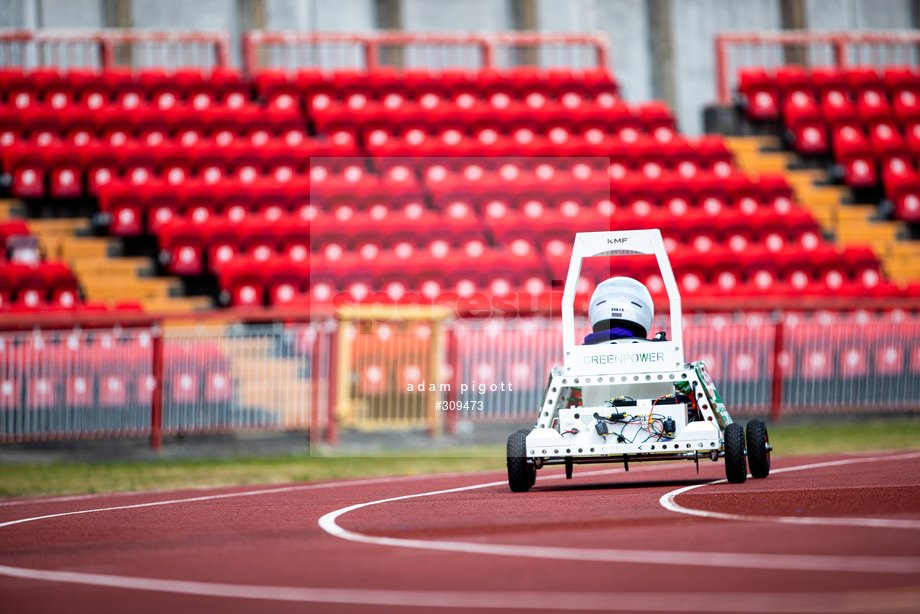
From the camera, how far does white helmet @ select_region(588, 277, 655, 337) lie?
9.23 m

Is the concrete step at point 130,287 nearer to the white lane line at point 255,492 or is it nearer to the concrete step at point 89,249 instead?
the concrete step at point 89,249

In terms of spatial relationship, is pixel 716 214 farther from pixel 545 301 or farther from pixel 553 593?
pixel 553 593

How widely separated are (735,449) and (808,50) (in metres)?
21.6

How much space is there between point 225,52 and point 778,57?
12.1 meters

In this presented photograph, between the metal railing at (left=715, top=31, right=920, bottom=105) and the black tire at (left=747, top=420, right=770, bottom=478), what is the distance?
56.8 ft

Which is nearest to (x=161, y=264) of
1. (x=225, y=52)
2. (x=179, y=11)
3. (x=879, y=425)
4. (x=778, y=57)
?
(x=225, y=52)

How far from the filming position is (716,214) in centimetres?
2123

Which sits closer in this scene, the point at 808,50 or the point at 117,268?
the point at 117,268

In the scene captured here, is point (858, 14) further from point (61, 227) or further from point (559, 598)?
point (559, 598)

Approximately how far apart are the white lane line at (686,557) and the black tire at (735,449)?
285cm

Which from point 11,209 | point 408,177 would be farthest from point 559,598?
point 11,209

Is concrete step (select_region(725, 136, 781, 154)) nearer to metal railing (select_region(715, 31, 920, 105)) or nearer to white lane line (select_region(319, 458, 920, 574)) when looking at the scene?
metal railing (select_region(715, 31, 920, 105))

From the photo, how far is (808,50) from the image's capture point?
2828cm

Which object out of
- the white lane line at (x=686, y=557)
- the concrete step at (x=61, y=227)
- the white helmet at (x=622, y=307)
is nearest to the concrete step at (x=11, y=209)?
the concrete step at (x=61, y=227)
